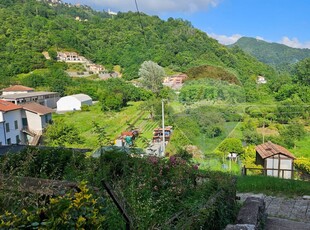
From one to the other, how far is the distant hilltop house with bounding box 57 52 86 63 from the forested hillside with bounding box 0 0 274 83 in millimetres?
1355

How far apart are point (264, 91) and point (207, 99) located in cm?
2236

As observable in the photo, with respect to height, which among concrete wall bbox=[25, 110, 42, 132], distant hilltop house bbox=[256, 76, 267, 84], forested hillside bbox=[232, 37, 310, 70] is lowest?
concrete wall bbox=[25, 110, 42, 132]

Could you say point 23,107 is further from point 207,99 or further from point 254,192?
point 254,192

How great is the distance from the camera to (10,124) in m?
20.3

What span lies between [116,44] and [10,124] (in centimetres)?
3146

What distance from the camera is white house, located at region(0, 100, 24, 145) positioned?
1863 centimetres

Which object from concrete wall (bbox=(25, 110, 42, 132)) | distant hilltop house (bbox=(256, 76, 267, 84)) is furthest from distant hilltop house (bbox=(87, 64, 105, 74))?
concrete wall (bbox=(25, 110, 42, 132))

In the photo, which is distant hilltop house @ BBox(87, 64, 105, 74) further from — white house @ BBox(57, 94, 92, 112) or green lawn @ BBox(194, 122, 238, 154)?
green lawn @ BBox(194, 122, 238, 154)

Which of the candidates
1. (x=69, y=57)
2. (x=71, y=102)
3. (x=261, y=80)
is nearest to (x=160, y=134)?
(x=71, y=102)

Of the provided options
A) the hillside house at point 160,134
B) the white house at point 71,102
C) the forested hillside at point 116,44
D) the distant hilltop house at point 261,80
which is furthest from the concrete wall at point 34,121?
the distant hilltop house at point 261,80

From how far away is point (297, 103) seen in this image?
Result: 32.9 meters

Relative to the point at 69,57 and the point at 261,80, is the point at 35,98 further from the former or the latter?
the point at 261,80

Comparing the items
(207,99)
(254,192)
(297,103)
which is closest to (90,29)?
(297,103)

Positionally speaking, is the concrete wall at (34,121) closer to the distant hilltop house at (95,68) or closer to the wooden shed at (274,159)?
the wooden shed at (274,159)
